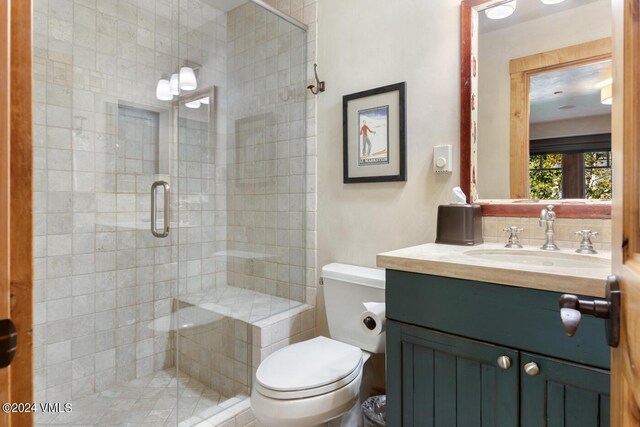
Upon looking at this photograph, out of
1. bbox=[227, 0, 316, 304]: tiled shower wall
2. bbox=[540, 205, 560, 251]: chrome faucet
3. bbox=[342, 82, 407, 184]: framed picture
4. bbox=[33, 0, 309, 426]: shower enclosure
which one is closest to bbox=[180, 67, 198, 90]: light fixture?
bbox=[33, 0, 309, 426]: shower enclosure

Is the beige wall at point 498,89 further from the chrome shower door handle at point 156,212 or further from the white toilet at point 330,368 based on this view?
the chrome shower door handle at point 156,212

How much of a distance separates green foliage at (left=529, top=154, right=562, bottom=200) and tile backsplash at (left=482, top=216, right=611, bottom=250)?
0.33 ft

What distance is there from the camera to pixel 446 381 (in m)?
0.99

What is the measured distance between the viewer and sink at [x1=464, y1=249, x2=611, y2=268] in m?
1.08

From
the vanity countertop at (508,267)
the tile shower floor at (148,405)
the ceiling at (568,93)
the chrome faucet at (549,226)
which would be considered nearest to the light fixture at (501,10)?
the ceiling at (568,93)

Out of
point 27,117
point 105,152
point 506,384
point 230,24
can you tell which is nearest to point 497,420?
point 506,384

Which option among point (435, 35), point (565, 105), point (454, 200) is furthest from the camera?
point (435, 35)

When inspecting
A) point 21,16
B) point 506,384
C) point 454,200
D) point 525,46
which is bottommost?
point 506,384

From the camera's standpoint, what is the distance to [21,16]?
448 millimetres

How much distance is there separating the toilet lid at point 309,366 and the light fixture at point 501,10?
1498 mm

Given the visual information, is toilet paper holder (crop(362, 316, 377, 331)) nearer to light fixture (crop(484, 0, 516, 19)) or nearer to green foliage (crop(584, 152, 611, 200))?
green foliage (crop(584, 152, 611, 200))

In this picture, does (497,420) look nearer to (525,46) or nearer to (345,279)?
(345,279)

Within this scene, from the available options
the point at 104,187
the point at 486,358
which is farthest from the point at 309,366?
the point at 104,187

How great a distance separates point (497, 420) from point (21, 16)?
1258mm
